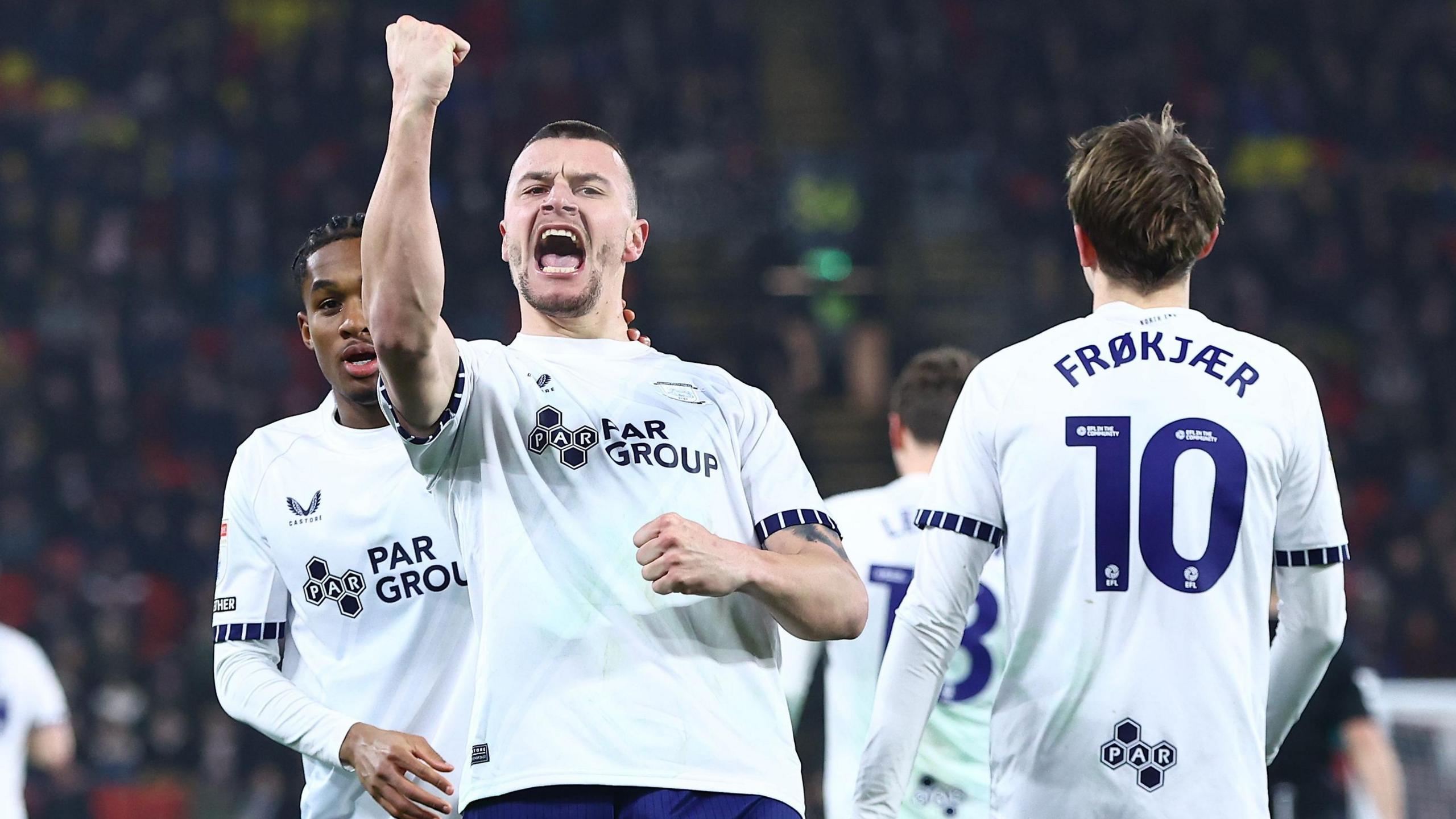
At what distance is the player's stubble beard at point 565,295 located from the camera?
3.36m

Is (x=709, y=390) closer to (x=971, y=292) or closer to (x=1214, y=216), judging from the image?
(x=1214, y=216)

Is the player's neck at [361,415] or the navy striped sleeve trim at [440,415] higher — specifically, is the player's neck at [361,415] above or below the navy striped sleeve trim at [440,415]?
above

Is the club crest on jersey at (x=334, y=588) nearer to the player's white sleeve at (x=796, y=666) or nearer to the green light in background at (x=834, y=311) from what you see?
the player's white sleeve at (x=796, y=666)

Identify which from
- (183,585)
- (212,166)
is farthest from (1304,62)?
(183,585)

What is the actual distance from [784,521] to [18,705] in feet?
18.7

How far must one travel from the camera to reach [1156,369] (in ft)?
10.5

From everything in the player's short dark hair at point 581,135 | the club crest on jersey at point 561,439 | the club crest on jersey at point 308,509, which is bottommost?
the club crest on jersey at point 308,509

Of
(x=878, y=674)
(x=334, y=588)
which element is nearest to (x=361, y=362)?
(x=334, y=588)

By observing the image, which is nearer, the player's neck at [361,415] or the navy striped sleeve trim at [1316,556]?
the navy striped sleeve trim at [1316,556]

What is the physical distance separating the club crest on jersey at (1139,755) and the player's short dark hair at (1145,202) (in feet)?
3.14

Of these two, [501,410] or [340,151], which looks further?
[340,151]

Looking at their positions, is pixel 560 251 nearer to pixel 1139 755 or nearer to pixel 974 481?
pixel 974 481

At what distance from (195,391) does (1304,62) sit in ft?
50.0

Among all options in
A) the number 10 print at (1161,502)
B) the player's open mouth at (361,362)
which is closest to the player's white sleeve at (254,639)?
the player's open mouth at (361,362)
